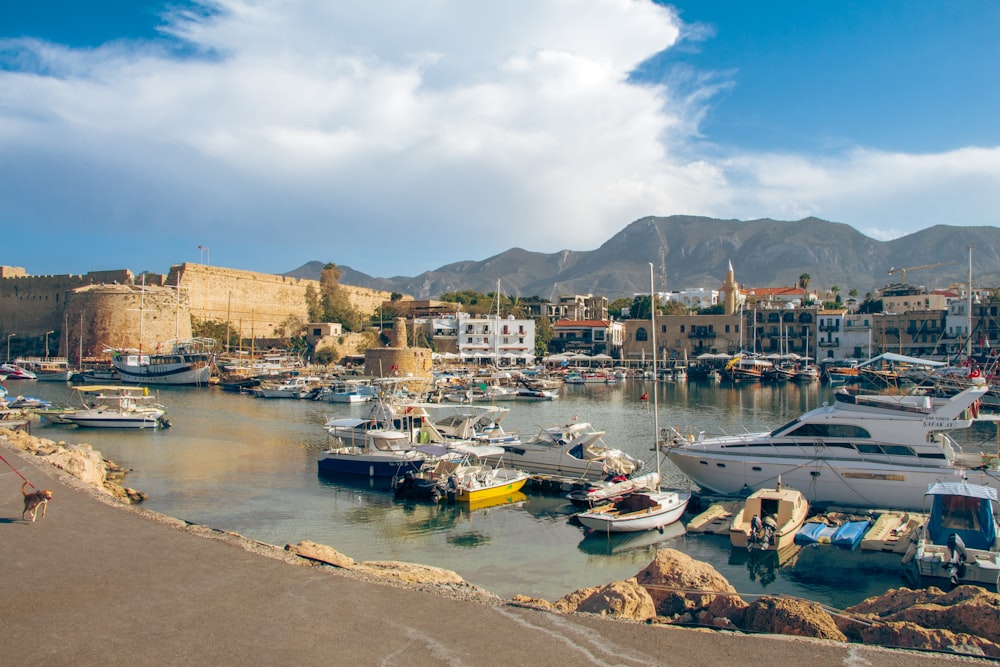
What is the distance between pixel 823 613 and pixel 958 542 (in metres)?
4.55

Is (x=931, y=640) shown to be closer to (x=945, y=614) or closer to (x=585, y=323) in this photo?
(x=945, y=614)

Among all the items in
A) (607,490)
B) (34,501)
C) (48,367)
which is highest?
(34,501)

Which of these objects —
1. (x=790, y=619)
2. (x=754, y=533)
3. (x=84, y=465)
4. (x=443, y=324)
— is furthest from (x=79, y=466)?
(x=443, y=324)

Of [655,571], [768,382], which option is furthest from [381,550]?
[768,382]

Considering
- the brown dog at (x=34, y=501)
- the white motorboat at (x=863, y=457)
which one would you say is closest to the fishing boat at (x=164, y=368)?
the white motorboat at (x=863, y=457)

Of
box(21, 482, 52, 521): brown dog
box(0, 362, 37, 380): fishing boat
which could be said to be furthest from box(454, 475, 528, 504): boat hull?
box(0, 362, 37, 380): fishing boat

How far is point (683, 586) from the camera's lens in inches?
384

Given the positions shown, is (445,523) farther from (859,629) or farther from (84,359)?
(84,359)

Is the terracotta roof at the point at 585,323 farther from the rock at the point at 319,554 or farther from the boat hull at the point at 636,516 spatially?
the rock at the point at 319,554

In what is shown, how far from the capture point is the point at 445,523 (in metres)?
15.7

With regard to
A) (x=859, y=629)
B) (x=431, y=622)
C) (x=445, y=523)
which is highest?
(x=431, y=622)

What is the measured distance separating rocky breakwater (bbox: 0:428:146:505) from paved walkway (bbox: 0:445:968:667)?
6844mm

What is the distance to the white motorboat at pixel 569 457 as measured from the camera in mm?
19375

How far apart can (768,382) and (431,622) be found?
184 feet
